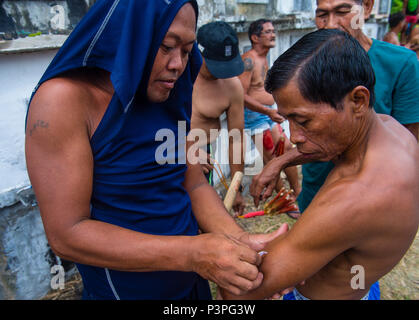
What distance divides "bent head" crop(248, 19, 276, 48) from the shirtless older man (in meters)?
4.35

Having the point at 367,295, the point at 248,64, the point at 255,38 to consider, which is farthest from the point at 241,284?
the point at 255,38

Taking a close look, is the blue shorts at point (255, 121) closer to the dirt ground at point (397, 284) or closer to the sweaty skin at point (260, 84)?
the sweaty skin at point (260, 84)

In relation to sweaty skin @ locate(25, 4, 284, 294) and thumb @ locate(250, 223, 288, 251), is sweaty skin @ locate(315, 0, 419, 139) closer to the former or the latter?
thumb @ locate(250, 223, 288, 251)

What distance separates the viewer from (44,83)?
1.13 meters

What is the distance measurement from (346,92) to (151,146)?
893mm

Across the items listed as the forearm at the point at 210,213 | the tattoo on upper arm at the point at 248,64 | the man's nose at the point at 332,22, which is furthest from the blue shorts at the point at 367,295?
the tattoo on upper arm at the point at 248,64

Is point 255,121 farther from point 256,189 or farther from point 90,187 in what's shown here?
point 90,187

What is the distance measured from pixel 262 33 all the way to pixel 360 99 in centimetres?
453

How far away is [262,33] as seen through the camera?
17.6ft

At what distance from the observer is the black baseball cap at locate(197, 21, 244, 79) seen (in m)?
3.59

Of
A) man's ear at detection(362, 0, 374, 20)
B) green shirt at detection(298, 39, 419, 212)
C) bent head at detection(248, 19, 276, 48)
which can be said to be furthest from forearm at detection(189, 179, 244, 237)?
bent head at detection(248, 19, 276, 48)

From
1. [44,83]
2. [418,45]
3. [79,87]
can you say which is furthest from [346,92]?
[418,45]

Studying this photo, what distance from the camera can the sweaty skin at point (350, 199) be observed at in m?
1.23

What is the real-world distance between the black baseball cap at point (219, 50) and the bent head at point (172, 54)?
7.53ft
